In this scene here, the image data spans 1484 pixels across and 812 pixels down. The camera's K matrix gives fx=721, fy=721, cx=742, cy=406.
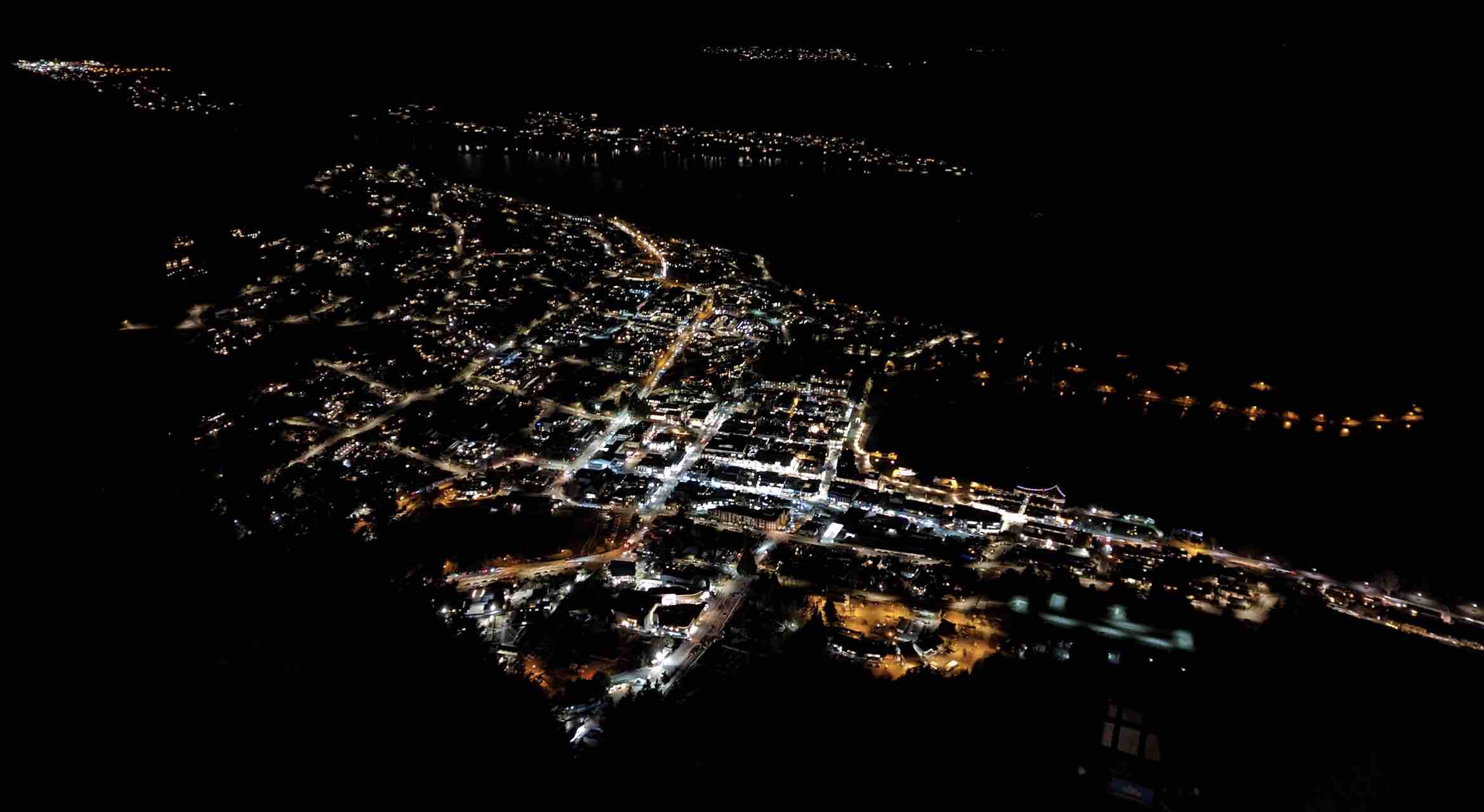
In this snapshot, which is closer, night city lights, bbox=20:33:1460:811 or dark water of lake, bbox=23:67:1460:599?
night city lights, bbox=20:33:1460:811

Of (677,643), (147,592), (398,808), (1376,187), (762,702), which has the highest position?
(1376,187)

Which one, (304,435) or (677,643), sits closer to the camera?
(677,643)

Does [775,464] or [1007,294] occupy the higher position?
[1007,294]

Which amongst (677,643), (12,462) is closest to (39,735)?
(12,462)

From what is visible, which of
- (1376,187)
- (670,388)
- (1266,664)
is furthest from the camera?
(1376,187)

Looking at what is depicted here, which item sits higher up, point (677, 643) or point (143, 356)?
point (143, 356)

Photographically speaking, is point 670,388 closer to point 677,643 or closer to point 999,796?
point 677,643

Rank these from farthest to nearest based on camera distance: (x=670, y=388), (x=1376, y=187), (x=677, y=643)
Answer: (x=1376, y=187) < (x=670, y=388) < (x=677, y=643)

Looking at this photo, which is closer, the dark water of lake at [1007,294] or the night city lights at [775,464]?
the night city lights at [775,464]

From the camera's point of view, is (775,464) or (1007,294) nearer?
(775,464)

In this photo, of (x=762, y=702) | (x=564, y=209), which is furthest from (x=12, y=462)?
(x=564, y=209)
